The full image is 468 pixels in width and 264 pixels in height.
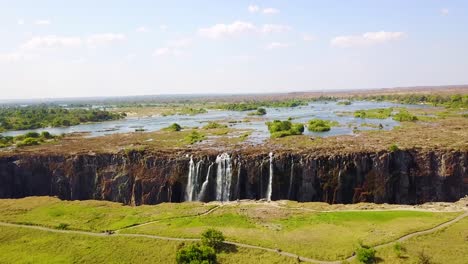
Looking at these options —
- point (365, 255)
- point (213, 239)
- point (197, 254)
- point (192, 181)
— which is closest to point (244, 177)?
point (192, 181)

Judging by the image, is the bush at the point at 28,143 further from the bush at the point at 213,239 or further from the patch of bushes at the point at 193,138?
the bush at the point at 213,239

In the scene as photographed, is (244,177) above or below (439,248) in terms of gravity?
above

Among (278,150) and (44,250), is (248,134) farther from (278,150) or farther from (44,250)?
(44,250)

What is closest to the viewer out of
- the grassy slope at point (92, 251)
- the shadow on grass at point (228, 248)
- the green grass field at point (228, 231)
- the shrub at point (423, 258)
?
the shrub at point (423, 258)

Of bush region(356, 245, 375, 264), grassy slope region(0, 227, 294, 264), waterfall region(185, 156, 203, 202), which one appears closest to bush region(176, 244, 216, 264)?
grassy slope region(0, 227, 294, 264)

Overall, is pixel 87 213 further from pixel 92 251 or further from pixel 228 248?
pixel 228 248

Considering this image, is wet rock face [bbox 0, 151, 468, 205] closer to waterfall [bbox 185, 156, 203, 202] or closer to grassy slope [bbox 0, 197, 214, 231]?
waterfall [bbox 185, 156, 203, 202]

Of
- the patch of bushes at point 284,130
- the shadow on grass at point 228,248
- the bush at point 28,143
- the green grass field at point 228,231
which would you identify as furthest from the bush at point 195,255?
the bush at point 28,143
